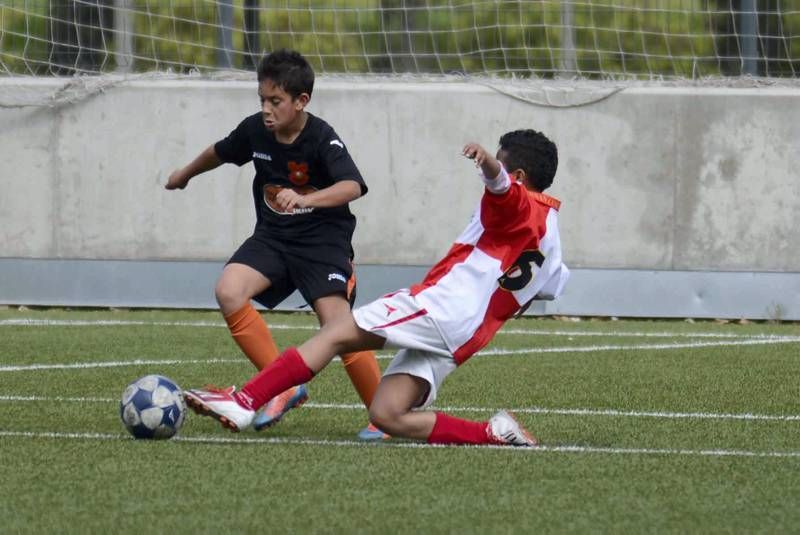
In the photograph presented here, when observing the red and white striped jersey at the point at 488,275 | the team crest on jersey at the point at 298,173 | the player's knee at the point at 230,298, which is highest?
the team crest on jersey at the point at 298,173

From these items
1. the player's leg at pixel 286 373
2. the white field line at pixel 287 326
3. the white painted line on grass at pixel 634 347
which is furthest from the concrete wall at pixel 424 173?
the player's leg at pixel 286 373

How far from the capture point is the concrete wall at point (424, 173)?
450 inches

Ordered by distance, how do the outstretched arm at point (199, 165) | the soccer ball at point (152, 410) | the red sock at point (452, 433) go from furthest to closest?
the outstretched arm at point (199, 165), the red sock at point (452, 433), the soccer ball at point (152, 410)

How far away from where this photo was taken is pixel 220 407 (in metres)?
5.48

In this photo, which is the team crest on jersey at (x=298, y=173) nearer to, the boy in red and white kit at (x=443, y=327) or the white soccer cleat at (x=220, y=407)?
the boy in red and white kit at (x=443, y=327)

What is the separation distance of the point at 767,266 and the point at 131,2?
497 cm

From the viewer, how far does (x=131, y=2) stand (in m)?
12.0

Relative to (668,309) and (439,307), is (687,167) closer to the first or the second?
(668,309)

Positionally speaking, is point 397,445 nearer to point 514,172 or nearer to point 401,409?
point 401,409

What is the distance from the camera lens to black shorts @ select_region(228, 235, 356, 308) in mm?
6367

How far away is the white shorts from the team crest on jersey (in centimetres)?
95

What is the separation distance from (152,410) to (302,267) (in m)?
1.07

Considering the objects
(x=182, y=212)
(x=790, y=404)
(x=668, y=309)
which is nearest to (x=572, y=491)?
(x=790, y=404)

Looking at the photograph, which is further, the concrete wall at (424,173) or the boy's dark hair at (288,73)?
the concrete wall at (424,173)
